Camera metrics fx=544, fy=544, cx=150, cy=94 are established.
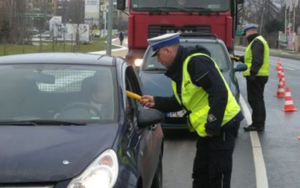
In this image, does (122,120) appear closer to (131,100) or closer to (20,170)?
(131,100)

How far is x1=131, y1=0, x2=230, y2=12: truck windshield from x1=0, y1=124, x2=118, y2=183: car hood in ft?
34.1

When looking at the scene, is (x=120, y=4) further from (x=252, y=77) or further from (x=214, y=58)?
(x=252, y=77)

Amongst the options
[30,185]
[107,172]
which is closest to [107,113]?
[107,172]

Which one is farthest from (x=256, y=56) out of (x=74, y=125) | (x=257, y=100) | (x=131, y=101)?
(x=74, y=125)

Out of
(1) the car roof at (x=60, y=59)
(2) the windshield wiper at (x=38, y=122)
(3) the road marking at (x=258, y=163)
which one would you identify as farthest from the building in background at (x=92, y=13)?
(2) the windshield wiper at (x=38, y=122)

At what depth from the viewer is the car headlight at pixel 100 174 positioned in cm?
340

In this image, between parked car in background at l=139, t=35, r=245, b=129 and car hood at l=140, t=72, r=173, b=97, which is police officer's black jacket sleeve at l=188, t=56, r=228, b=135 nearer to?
parked car in background at l=139, t=35, r=245, b=129

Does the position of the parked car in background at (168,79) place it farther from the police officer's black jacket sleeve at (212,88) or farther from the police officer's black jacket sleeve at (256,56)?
the police officer's black jacket sleeve at (212,88)

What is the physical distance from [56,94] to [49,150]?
102cm

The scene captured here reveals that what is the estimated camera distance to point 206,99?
453 cm

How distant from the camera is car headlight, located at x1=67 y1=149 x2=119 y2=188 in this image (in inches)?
134

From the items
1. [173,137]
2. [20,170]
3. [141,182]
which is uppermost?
[20,170]

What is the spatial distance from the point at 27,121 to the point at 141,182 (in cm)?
100

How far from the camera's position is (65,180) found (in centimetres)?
336
